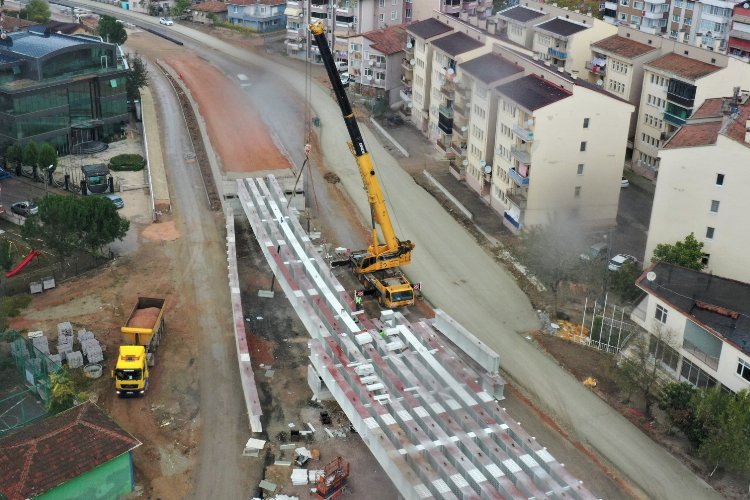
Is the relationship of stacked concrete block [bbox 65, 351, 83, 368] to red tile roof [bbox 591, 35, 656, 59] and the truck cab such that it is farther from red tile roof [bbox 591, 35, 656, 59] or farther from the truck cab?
red tile roof [bbox 591, 35, 656, 59]

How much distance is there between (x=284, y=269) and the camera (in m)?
37.2

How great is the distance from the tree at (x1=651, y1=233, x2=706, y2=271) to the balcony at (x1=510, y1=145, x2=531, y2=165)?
28.8ft

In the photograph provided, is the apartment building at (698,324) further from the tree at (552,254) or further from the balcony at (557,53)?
the balcony at (557,53)

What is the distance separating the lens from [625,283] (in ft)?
119

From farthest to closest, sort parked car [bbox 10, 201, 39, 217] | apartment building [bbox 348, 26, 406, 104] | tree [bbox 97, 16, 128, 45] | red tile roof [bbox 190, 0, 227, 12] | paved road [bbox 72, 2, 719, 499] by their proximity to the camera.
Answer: red tile roof [bbox 190, 0, 227, 12], tree [bbox 97, 16, 128, 45], apartment building [bbox 348, 26, 406, 104], parked car [bbox 10, 201, 39, 217], paved road [bbox 72, 2, 719, 499]

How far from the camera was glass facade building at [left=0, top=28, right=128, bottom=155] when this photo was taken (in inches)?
2025

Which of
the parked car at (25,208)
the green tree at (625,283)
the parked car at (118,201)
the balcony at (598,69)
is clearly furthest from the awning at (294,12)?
the green tree at (625,283)

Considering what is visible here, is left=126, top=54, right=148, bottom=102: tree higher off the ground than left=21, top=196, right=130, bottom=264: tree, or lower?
higher

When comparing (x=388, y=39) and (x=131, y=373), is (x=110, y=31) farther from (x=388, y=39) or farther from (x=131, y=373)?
(x=131, y=373)

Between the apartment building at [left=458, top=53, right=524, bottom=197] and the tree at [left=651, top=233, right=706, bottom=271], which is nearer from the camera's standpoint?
the tree at [left=651, top=233, right=706, bottom=271]

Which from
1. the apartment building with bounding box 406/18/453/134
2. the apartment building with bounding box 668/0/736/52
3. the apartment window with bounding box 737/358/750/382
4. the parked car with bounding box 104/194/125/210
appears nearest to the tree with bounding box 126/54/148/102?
the parked car with bounding box 104/194/125/210

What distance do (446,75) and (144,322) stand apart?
25748mm

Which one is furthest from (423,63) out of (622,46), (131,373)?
(131,373)

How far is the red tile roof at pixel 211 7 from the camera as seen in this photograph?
84.4 metres
